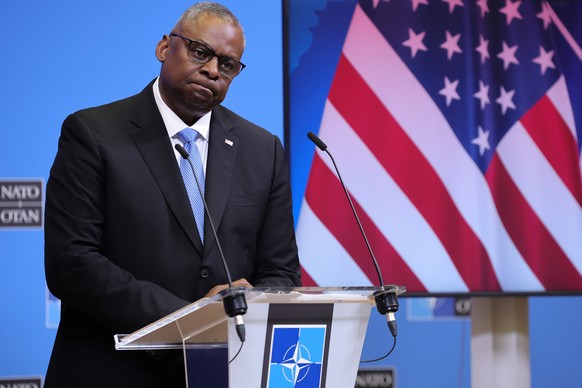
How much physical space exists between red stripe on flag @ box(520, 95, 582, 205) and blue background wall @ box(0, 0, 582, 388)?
39.4 inches

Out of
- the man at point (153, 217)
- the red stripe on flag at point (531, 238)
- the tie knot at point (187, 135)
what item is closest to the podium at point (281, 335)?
the man at point (153, 217)

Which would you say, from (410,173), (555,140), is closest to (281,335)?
(410,173)

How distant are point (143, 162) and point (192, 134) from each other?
0.16 metres

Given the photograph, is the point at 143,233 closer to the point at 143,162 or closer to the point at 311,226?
the point at 143,162

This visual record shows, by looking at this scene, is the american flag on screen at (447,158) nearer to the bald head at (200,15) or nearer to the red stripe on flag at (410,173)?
the red stripe on flag at (410,173)

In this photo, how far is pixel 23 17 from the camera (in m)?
3.55

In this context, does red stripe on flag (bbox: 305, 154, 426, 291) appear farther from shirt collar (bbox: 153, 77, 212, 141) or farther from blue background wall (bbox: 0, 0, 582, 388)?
shirt collar (bbox: 153, 77, 212, 141)

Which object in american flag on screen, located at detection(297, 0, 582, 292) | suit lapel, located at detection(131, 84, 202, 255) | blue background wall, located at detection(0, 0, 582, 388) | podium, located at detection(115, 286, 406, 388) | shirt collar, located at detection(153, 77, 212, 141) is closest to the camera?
podium, located at detection(115, 286, 406, 388)

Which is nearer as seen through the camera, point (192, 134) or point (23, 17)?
point (192, 134)

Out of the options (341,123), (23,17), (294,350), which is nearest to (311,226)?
(341,123)

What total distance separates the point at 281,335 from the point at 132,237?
1.93ft

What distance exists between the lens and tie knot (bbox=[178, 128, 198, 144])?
2.26 m

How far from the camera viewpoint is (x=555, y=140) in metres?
3.68

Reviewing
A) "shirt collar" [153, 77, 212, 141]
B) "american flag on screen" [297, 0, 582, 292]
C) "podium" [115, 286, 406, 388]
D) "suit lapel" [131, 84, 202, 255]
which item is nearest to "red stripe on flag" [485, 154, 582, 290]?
"american flag on screen" [297, 0, 582, 292]
